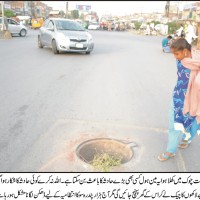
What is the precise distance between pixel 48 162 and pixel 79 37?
10.1m

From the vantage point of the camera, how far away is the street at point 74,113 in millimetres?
3695

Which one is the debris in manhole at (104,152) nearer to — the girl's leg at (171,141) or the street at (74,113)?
the street at (74,113)

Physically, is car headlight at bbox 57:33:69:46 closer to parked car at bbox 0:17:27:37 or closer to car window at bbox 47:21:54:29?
car window at bbox 47:21:54:29

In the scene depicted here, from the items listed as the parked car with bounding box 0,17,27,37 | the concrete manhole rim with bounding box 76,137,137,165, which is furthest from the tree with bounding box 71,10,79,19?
the concrete manhole rim with bounding box 76,137,137,165

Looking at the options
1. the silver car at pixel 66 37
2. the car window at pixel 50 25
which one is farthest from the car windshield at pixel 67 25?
the car window at pixel 50 25

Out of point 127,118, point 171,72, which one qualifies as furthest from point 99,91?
point 171,72

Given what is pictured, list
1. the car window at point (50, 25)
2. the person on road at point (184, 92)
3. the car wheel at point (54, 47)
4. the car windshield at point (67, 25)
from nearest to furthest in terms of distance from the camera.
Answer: the person on road at point (184, 92) < the car wheel at point (54, 47) < the car windshield at point (67, 25) < the car window at point (50, 25)

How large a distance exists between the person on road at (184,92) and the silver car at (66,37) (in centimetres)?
986

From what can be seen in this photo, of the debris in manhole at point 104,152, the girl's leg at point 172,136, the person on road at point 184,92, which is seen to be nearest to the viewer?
the person on road at point 184,92

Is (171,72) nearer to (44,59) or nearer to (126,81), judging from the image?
(126,81)

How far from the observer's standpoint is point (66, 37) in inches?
501

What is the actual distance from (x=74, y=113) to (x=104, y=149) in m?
1.48

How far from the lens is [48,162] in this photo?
→ 11.7 feet

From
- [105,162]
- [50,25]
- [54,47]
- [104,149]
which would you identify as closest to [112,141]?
[104,149]
